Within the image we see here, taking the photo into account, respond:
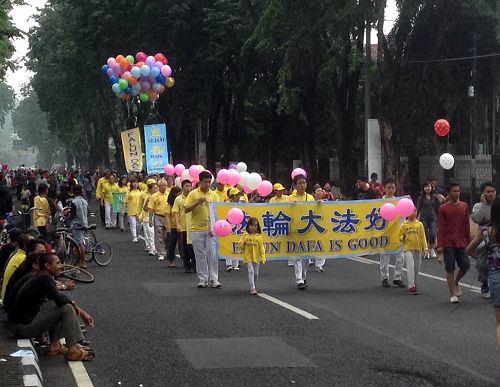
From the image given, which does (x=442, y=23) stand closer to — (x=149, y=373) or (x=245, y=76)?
(x=245, y=76)

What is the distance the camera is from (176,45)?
43875mm

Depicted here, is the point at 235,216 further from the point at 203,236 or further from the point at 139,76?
the point at 139,76

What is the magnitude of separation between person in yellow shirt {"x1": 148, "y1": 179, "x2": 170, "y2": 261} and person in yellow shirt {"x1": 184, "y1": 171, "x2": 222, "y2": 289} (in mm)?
5835

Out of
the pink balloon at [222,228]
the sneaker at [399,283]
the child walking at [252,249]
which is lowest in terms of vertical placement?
the sneaker at [399,283]

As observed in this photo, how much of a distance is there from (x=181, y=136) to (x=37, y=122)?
67050 millimetres

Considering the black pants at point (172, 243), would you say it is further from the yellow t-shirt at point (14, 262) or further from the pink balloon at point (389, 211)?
the yellow t-shirt at point (14, 262)

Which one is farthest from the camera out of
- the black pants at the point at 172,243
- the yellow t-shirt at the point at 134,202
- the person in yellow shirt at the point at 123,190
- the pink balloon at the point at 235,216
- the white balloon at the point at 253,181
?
the person in yellow shirt at the point at 123,190

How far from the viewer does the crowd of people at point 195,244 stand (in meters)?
10.3

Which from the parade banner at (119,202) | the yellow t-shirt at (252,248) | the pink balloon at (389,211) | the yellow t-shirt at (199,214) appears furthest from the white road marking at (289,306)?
the parade banner at (119,202)

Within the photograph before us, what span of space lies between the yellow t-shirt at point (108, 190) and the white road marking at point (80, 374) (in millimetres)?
21529

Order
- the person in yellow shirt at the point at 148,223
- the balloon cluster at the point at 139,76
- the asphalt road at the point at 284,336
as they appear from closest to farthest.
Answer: the asphalt road at the point at 284,336 → the person in yellow shirt at the point at 148,223 → the balloon cluster at the point at 139,76

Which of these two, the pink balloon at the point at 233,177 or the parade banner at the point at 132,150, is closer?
the pink balloon at the point at 233,177

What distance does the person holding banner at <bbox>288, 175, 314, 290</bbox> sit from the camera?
16250 mm

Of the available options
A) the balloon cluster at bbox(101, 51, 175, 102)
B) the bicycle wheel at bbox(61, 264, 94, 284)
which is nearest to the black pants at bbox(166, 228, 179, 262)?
the bicycle wheel at bbox(61, 264, 94, 284)
